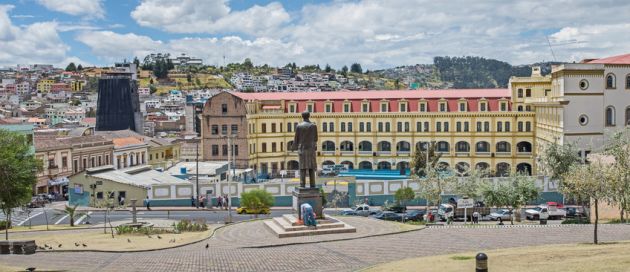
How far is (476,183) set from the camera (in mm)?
46469

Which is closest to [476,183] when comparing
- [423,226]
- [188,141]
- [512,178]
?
[512,178]

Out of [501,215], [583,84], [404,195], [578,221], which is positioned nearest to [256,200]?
[404,195]

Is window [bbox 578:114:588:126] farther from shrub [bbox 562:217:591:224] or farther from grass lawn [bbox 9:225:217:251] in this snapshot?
grass lawn [bbox 9:225:217:251]

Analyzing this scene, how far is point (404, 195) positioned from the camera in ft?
178

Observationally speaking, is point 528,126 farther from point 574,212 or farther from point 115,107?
point 115,107

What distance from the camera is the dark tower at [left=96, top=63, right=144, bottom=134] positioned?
113688mm

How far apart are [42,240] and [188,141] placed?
6089 centimetres

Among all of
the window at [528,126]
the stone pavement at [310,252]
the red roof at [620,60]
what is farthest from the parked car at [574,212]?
the window at [528,126]

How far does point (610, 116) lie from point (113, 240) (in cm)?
4527

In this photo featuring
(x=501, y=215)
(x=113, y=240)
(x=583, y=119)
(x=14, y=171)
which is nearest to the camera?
(x=113, y=240)

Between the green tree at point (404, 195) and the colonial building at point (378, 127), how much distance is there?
773 inches

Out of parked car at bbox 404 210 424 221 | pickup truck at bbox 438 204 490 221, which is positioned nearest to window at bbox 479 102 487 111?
pickup truck at bbox 438 204 490 221

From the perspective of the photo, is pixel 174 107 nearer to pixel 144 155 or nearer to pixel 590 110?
pixel 144 155

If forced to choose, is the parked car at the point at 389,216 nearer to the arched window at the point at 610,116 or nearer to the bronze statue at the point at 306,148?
the bronze statue at the point at 306,148
